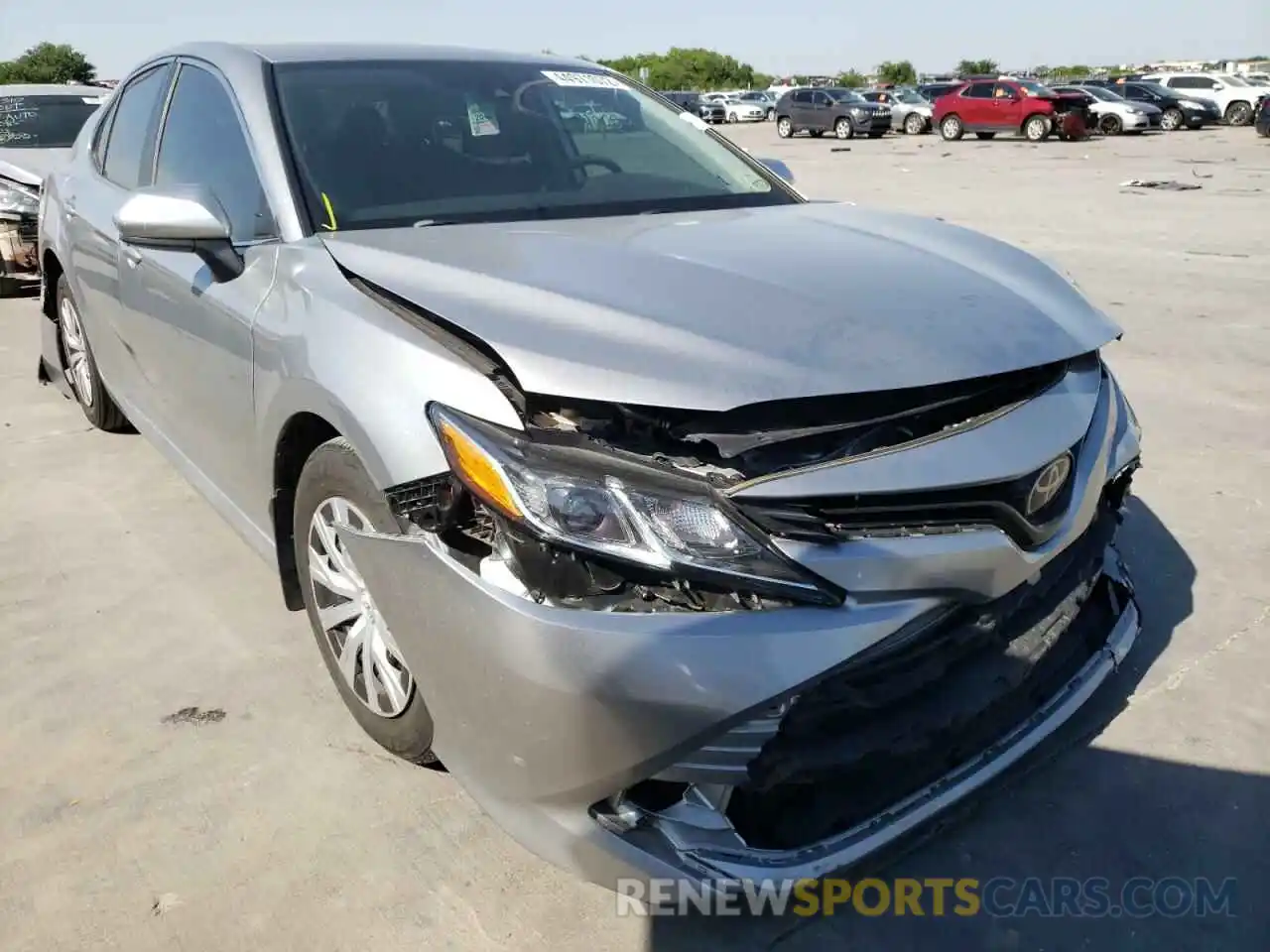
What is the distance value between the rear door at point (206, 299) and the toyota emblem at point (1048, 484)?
1.81 meters

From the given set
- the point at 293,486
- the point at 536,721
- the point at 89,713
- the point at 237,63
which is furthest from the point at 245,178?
the point at 536,721

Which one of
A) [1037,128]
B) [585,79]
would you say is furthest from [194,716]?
[1037,128]

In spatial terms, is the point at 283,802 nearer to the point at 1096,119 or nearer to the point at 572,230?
the point at 572,230

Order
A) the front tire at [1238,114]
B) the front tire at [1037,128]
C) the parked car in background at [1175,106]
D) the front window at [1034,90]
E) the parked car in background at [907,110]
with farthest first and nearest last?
1. the parked car in background at [907,110]
2. the front tire at [1238,114]
3. the parked car in background at [1175,106]
4. the front window at [1034,90]
5. the front tire at [1037,128]

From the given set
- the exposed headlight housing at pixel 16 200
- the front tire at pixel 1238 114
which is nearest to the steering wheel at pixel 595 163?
the exposed headlight housing at pixel 16 200

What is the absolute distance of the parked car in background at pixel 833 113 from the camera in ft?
110

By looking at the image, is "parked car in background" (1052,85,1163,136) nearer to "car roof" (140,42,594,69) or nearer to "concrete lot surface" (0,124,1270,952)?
"concrete lot surface" (0,124,1270,952)

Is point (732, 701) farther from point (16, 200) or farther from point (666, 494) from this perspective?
point (16, 200)

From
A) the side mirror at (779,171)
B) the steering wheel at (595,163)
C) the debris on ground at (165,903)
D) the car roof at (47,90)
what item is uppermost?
the car roof at (47,90)

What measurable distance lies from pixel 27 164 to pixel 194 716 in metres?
7.69

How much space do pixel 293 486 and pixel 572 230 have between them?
955 mm

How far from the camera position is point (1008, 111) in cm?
3011

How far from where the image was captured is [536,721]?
1.82 metres

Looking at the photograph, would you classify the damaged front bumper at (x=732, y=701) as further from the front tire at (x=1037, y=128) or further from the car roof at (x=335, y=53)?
the front tire at (x=1037, y=128)
